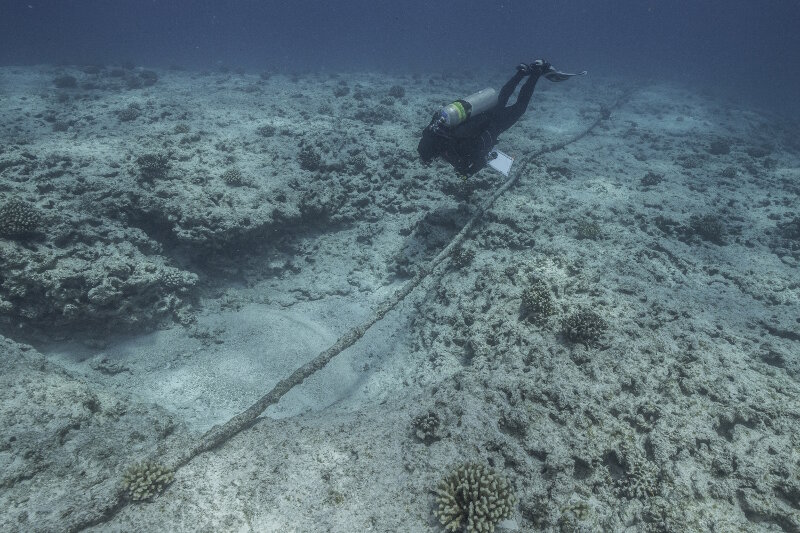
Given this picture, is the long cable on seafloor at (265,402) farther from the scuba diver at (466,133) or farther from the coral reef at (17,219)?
the coral reef at (17,219)

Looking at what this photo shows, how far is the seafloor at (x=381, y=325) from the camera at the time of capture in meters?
4.67

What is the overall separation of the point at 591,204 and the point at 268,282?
34.4ft

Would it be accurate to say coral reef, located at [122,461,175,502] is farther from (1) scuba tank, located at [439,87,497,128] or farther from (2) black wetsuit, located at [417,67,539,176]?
(1) scuba tank, located at [439,87,497,128]

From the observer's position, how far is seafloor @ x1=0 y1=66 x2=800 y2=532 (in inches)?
184

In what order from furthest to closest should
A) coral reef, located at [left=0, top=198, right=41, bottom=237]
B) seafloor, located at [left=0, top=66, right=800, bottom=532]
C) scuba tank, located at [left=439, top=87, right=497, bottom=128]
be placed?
scuba tank, located at [left=439, top=87, right=497, bottom=128]
coral reef, located at [left=0, top=198, right=41, bottom=237]
seafloor, located at [left=0, top=66, right=800, bottom=532]

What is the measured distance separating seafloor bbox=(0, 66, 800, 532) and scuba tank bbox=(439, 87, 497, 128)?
2985mm

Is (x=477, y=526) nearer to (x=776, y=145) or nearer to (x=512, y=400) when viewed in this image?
(x=512, y=400)

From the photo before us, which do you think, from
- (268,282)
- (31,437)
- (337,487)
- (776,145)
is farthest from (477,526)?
(776,145)

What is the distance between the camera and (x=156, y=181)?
1047cm

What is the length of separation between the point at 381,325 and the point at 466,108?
5.98 m

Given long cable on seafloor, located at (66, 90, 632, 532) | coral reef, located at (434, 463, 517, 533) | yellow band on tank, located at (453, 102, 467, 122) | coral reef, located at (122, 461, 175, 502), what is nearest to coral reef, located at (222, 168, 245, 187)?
long cable on seafloor, located at (66, 90, 632, 532)

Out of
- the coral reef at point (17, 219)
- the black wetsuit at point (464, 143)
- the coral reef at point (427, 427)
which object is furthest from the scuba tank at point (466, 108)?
the coral reef at point (17, 219)

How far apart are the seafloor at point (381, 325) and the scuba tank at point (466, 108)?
2985 mm

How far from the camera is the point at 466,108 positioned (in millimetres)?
8781
